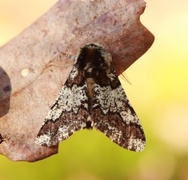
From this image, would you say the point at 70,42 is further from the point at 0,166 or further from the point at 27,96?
the point at 0,166

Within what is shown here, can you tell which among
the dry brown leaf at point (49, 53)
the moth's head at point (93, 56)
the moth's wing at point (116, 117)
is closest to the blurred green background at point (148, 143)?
the moth's wing at point (116, 117)

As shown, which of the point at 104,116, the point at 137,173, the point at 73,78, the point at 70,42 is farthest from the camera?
the point at 137,173

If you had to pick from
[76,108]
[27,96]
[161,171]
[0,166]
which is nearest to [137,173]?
[161,171]

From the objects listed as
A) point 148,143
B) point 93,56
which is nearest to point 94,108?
point 93,56

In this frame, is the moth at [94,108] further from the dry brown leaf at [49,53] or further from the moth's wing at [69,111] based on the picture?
the dry brown leaf at [49,53]

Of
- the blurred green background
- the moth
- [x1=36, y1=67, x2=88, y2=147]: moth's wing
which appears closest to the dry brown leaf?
the moth

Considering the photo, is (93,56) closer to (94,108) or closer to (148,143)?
(94,108)
